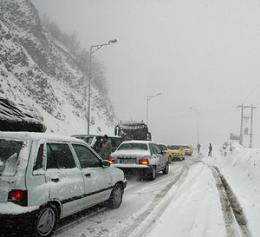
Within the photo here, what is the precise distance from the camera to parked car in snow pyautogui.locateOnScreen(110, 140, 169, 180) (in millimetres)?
13212

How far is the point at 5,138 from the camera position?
5.64 meters

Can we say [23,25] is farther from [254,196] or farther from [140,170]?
[254,196]

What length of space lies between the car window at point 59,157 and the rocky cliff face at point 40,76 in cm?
2663

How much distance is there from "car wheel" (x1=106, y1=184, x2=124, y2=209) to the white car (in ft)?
3.56

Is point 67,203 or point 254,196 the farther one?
point 254,196

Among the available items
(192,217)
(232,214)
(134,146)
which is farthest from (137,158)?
(192,217)

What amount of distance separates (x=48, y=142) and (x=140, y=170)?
7694 mm

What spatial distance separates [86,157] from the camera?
23.3 feet

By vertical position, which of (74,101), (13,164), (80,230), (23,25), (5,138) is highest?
(23,25)

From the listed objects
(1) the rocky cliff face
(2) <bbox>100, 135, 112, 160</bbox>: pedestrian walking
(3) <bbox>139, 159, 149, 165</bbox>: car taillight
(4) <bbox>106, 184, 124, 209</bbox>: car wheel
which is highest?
(1) the rocky cliff face

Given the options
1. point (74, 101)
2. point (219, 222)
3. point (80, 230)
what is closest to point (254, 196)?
point (219, 222)

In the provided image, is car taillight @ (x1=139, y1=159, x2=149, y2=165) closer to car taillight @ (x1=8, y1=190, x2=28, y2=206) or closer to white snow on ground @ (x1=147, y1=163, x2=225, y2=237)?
white snow on ground @ (x1=147, y1=163, x2=225, y2=237)

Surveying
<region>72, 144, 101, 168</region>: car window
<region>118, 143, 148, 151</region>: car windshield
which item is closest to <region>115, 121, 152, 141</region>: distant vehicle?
<region>118, 143, 148, 151</region>: car windshield

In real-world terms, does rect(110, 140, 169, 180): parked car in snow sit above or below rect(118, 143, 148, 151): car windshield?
below
